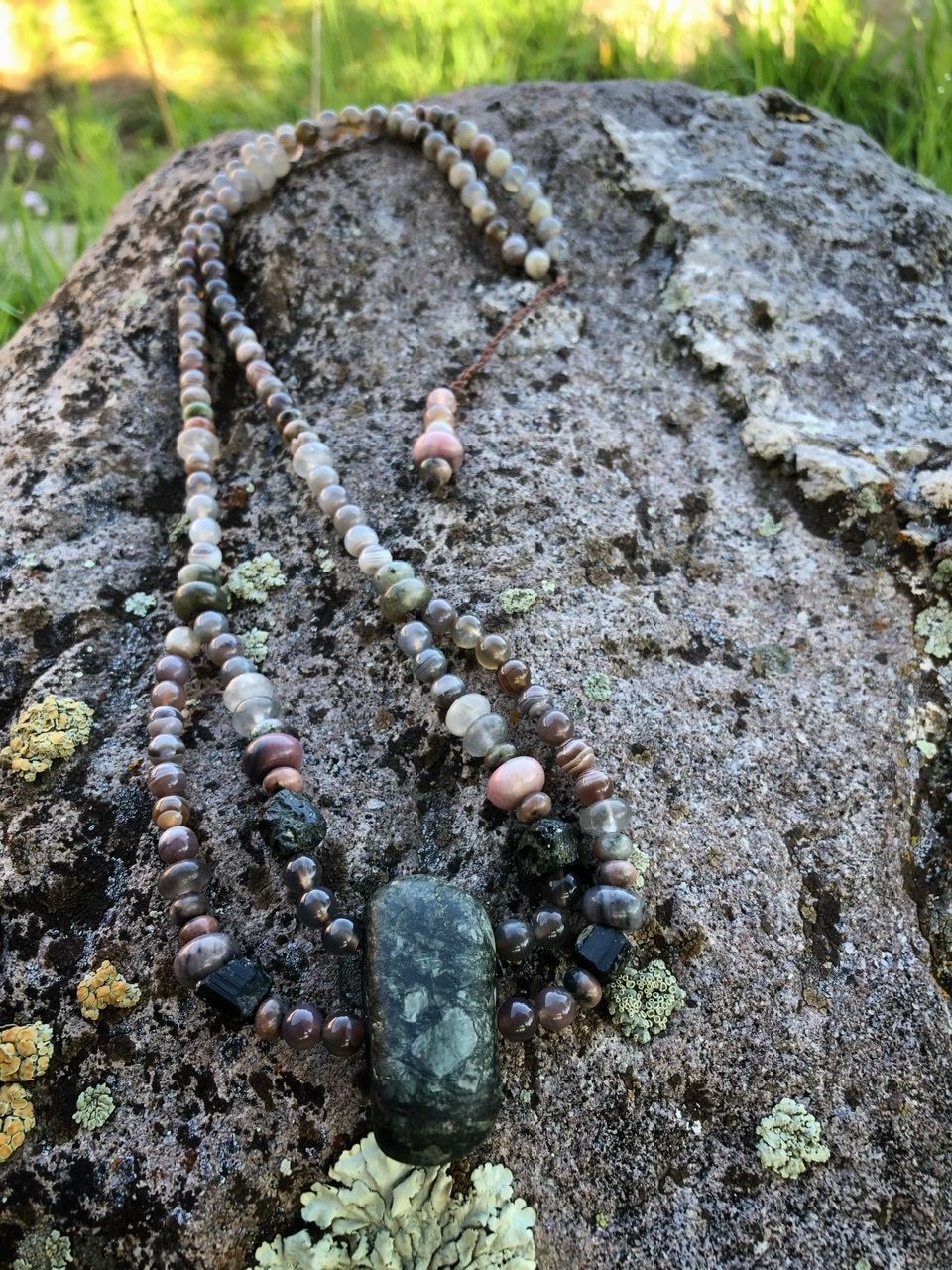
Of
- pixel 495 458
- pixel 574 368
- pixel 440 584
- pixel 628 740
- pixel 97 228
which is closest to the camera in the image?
pixel 628 740

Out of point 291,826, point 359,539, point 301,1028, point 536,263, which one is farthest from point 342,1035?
point 536,263

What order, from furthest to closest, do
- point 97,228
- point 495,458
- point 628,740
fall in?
1. point 97,228
2. point 495,458
3. point 628,740

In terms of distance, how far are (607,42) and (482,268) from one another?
2.47 m

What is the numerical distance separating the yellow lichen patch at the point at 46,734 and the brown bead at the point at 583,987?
1.16 m

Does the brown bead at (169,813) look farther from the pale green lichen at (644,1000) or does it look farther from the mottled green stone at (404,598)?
the pale green lichen at (644,1000)

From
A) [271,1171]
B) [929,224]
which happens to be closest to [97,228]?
[929,224]

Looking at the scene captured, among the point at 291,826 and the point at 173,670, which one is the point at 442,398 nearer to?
the point at 173,670

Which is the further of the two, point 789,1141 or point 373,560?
point 373,560

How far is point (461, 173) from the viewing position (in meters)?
2.98

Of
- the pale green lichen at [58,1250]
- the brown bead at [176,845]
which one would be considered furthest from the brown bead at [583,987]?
the pale green lichen at [58,1250]

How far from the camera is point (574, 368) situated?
2668 mm

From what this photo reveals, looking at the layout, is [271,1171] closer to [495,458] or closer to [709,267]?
[495,458]

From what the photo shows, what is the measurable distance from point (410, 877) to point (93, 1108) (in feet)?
2.24

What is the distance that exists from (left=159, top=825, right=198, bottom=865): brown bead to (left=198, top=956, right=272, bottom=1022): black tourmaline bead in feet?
0.84
